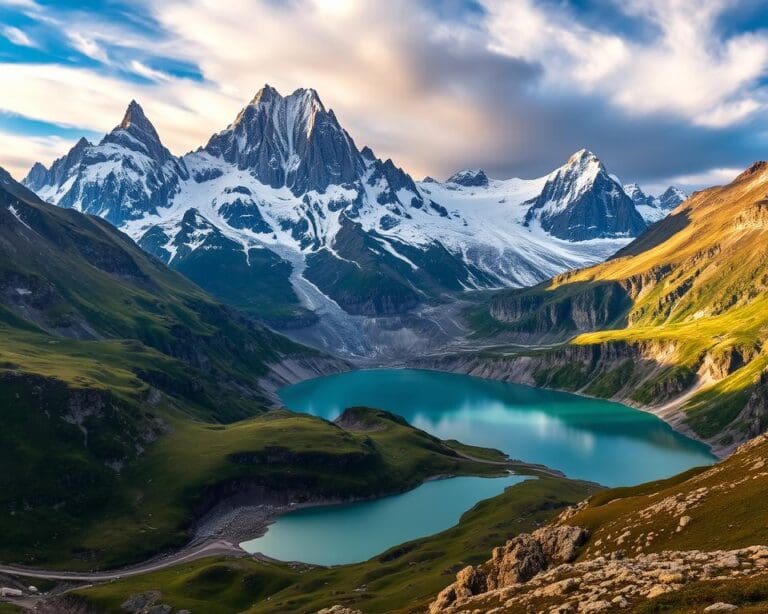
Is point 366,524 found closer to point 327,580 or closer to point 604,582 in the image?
point 327,580

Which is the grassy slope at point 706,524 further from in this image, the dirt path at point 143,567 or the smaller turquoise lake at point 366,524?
the dirt path at point 143,567

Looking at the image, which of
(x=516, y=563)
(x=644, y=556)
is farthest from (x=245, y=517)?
(x=644, y=556)

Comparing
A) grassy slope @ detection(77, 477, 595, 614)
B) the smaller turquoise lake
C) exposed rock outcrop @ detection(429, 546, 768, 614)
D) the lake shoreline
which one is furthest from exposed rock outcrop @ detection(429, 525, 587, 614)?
the lake shoreline

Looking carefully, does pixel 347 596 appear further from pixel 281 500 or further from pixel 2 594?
pixel 281 500

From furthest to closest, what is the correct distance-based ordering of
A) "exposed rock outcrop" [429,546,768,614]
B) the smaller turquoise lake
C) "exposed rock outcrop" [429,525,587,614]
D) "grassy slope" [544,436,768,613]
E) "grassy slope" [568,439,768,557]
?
the smaller turquoise lake < "exposed rock outcrop" [429,525,587,614] < "grassy slope" [568,439,768,557] < "exposed rock outcrop" [429,546,768,614] < "grassy slope" [544,436,768,613]

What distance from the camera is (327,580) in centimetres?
12112

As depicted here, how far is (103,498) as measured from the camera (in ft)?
545

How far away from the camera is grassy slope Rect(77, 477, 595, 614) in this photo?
103812mm

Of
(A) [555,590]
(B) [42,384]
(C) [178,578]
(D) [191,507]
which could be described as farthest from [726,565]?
(B) [42,384]

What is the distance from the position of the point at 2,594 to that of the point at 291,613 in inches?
2210

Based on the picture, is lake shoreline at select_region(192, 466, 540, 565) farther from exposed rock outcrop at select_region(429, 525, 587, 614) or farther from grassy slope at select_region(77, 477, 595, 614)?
exposed rock outcrop at select_region(429, 525, 587, 614)

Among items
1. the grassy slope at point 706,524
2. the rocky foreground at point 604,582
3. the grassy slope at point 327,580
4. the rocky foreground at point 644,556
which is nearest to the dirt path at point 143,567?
the grassy slope at point 327,580

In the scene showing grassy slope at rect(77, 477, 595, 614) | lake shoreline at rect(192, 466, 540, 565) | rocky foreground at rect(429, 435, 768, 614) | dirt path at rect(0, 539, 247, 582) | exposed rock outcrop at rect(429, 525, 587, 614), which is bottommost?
grassy slope at rect(77, 477, 595, 614)

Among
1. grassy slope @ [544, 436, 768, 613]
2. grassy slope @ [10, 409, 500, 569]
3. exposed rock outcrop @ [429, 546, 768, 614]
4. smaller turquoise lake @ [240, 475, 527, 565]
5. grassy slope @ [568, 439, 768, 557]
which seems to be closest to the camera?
grassy slope @ [544, 436, 768, 613]
